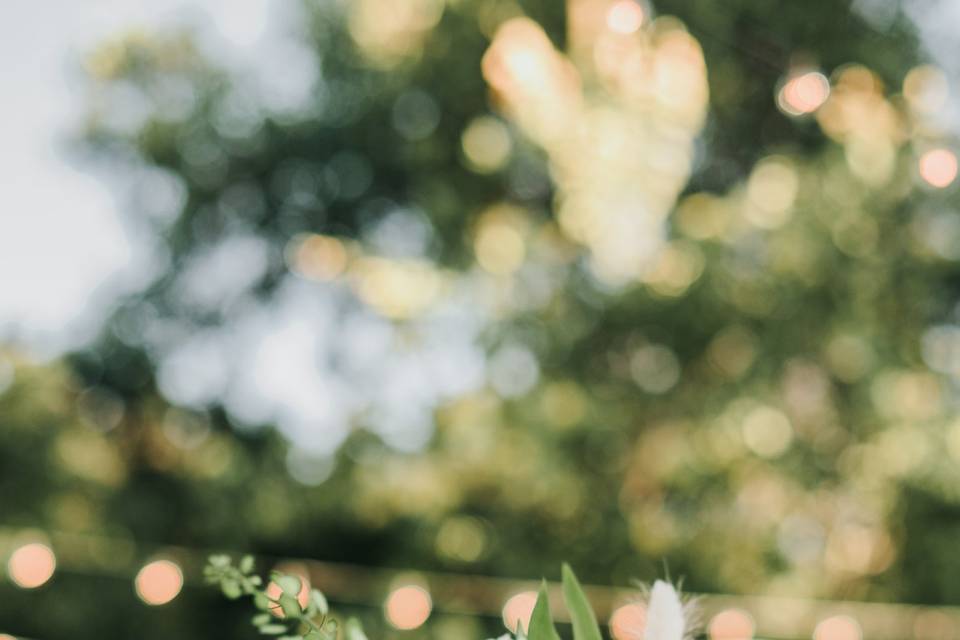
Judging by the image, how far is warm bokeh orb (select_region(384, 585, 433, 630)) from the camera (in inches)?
103

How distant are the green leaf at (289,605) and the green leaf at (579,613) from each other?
0.51 ft

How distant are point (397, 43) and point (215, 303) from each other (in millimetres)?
1233

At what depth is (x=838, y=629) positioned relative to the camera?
2621 mm

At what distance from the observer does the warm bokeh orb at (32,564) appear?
8.63 ft

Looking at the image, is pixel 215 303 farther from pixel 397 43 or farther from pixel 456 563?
pixel 456 563

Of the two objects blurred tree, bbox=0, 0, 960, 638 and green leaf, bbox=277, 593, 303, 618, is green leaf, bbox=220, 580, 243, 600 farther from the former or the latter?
blurred tree, bbox=0, 0, 960, 638

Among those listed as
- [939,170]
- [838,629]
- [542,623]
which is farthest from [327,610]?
[838,629]

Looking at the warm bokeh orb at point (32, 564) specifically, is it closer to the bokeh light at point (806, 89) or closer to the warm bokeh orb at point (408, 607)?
the warm bokeh orb at point (408, 607)

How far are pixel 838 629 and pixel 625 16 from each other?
1.73m

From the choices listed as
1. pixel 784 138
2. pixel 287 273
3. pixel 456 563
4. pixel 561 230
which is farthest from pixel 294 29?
pixel 456 563

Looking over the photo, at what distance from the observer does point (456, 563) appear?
9.27 feet

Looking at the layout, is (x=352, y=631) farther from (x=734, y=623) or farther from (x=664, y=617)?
(x=734, y=623)

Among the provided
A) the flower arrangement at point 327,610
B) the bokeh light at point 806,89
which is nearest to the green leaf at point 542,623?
the flower arrangement at point 327,610

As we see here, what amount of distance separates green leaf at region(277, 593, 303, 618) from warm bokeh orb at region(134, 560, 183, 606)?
7.29ft
